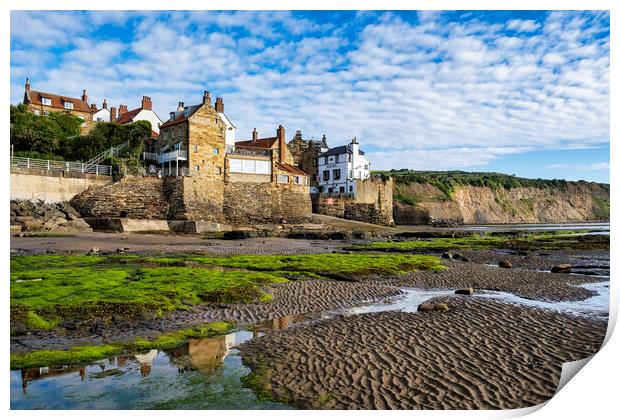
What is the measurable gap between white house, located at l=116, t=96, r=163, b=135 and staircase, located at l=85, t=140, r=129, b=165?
10948 mm

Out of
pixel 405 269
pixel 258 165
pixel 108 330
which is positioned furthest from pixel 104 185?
pixel 108 330

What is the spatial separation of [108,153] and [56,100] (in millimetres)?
20153

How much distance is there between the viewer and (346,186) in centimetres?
6191

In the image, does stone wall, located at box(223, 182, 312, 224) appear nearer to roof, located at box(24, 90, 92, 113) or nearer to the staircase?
the staircase

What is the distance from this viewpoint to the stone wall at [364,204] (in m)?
58.1

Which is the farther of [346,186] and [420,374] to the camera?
[346,186]

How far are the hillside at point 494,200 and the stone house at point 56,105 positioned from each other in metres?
47.9

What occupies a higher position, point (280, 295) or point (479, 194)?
point (479, 194)

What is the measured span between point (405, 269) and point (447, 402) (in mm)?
12939

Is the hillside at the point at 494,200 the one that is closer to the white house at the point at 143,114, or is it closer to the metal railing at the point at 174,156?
the white house at the point at 143,114

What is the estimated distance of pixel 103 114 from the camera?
60.6 m

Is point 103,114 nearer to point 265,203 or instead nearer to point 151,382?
point 265,203

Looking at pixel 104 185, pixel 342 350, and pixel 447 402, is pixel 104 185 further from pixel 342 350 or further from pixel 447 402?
pixel 447 402

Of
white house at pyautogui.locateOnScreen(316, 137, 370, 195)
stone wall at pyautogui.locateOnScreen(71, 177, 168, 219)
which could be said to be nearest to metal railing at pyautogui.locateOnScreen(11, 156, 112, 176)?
stone wall at pyautogui.locateOnScreen(71, 177, 168, 219)
